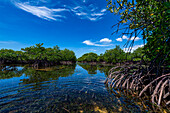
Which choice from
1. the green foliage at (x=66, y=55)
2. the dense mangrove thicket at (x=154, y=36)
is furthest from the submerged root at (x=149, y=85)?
the green foliage at (x=66, y=55)

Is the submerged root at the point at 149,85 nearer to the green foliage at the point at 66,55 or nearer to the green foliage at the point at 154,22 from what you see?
the green foliage at the point at 154,22

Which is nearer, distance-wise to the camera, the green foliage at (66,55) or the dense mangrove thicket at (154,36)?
the dense mangrove thicket at (154,36)

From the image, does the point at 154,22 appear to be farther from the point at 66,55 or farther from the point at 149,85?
the point at 66,55

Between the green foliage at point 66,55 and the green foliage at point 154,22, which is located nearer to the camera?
the green foliage at point 154,22

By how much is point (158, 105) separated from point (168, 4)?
466cm


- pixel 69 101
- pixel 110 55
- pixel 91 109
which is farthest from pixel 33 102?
pixel 110 55

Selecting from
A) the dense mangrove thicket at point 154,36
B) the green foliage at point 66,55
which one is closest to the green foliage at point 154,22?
the dense mangrove thicket at point 154,36

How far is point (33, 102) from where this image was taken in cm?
447

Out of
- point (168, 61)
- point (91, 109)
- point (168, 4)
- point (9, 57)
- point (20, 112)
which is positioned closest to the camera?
point (168, 4)

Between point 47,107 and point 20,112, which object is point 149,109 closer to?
point 47,107

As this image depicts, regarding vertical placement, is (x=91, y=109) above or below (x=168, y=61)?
below

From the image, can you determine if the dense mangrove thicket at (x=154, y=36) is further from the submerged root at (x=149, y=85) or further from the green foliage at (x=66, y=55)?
the green foliage at (x=66, y=55)

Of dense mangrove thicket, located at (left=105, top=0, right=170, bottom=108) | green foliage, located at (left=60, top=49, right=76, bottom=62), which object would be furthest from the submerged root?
green foliage, located at (left=60, top=49, right=76, bottom=62)

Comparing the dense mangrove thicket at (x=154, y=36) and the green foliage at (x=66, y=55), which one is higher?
the green foliage at (x=66, y=55)
